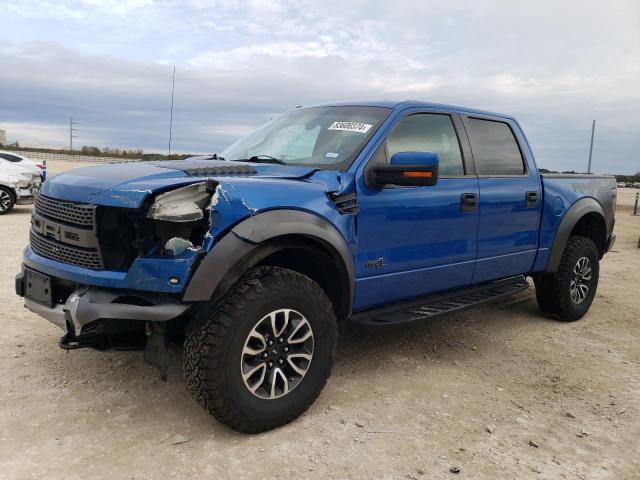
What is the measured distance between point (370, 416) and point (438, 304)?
119cm

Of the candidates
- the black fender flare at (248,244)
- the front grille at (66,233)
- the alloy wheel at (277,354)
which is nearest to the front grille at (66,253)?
the front grille at (66,233)

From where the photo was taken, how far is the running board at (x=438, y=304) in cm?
358

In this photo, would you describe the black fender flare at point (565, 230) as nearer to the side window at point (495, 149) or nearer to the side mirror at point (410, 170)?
the side window at point (495, 149)

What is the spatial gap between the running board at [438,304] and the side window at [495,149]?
96 cm

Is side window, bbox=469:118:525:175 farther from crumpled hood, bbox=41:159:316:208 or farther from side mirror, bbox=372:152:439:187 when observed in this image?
crumpled hood, bbox=41:159:316:208

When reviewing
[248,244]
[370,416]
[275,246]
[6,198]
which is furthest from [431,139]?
[6,198]

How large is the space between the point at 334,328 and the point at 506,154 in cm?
255

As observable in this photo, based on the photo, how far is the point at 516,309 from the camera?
5.95 metres

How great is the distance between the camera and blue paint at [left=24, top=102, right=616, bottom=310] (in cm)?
274

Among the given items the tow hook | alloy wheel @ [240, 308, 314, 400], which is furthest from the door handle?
the tow hook

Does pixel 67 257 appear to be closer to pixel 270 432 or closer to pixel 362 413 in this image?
pixel 270 432

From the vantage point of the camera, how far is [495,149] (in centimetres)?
466

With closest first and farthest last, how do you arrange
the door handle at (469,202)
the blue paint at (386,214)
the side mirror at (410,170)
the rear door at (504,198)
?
1. the blue paint at (386,214)
2. the side mirror at (410,170)
3. the door handle at (469,202)
4. the rear door at (504,198)

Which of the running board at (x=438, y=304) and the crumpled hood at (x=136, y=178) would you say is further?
the running board at (x=438, y=304)
